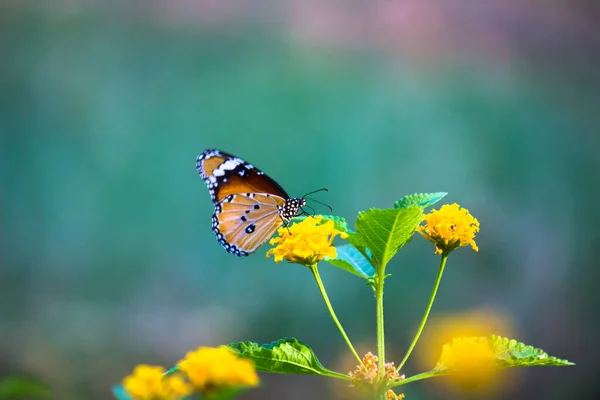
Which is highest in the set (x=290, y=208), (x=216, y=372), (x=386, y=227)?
(x=290, y=208)

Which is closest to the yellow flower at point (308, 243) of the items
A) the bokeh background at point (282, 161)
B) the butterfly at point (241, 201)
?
the butterfly at point (241, 201)

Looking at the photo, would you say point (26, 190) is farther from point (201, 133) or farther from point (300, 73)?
point (300, 73)

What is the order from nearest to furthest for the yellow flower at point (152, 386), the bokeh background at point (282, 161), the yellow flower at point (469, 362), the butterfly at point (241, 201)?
the yellow flower at point (152, 386) → the yellow flower at point (469, 362) → the butterfly at point (241, 201) → the bokeh background at point (282, 161)

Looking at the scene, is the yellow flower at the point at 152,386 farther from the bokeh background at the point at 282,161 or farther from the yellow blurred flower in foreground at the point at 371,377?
the bokeh background at the point at 282,161

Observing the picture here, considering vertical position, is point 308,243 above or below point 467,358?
above

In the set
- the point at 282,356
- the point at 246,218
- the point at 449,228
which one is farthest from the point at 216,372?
the point at 246,218

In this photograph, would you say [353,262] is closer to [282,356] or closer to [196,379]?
[282,356]
